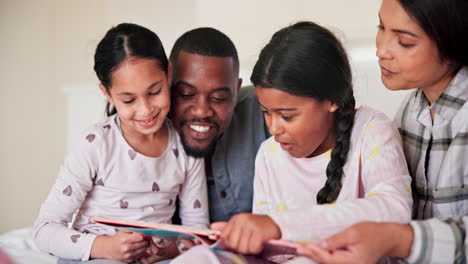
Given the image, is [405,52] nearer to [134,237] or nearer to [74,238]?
[134,237]

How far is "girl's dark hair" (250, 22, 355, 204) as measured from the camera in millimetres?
1282

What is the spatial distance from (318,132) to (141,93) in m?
0.50

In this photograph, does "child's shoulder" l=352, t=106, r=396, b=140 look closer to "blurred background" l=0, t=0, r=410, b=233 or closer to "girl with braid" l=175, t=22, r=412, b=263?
"girl with braid" l=175, t=22, r=412, b=263

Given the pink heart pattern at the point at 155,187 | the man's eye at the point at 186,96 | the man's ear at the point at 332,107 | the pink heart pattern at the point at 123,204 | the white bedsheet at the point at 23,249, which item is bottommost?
the white bedsheet at the point at 23,249

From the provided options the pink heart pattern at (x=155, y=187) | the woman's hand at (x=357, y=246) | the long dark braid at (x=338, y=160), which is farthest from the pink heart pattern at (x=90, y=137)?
the woman's hand at (x=357, y=246)

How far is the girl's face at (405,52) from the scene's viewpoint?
122 cm

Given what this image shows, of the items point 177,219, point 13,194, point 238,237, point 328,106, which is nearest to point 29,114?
point 13,194

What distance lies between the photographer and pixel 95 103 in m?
2.71

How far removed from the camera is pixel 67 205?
1.49 meters

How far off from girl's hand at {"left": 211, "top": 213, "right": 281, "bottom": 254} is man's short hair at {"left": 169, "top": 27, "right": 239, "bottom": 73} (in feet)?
2.79

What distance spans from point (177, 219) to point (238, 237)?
2.79 ft

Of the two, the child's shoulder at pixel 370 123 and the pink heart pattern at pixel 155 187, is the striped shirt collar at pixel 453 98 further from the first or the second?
the pink heart pattern at pixel 155 187

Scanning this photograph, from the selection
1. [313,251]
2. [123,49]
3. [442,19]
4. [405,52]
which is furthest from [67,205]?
[442,19]

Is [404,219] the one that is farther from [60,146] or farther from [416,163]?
[60,146]
